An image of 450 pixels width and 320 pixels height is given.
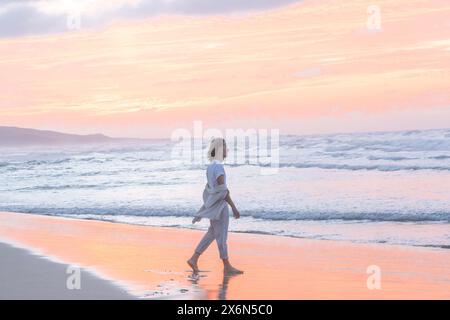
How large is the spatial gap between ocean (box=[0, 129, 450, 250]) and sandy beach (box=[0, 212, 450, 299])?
1310mm

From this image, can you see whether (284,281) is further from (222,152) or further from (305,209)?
(305,209)

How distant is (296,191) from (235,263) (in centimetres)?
1205

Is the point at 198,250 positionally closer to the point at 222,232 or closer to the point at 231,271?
the point at 222,232

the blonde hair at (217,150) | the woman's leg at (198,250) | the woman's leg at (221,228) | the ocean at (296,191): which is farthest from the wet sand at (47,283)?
the ocean at (296,191)

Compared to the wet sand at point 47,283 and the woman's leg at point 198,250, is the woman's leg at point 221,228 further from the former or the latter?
the wet sand at point 47,283

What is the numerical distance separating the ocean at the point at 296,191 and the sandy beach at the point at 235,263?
131cm

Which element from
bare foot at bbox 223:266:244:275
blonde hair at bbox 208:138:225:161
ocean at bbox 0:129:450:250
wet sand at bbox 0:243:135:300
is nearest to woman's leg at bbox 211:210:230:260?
bare foot at bbox 223:266:244:275

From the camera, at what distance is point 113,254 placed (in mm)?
11891

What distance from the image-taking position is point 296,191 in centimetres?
2286

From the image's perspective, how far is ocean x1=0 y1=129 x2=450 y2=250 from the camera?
1522 cm

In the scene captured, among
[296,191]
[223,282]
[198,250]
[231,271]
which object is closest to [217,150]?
[198,250]

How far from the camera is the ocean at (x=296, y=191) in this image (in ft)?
49.9

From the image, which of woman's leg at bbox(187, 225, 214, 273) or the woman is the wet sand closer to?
woman's leg at bbox(187, 225, 214, 273)

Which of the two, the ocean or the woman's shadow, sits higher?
the ocean
